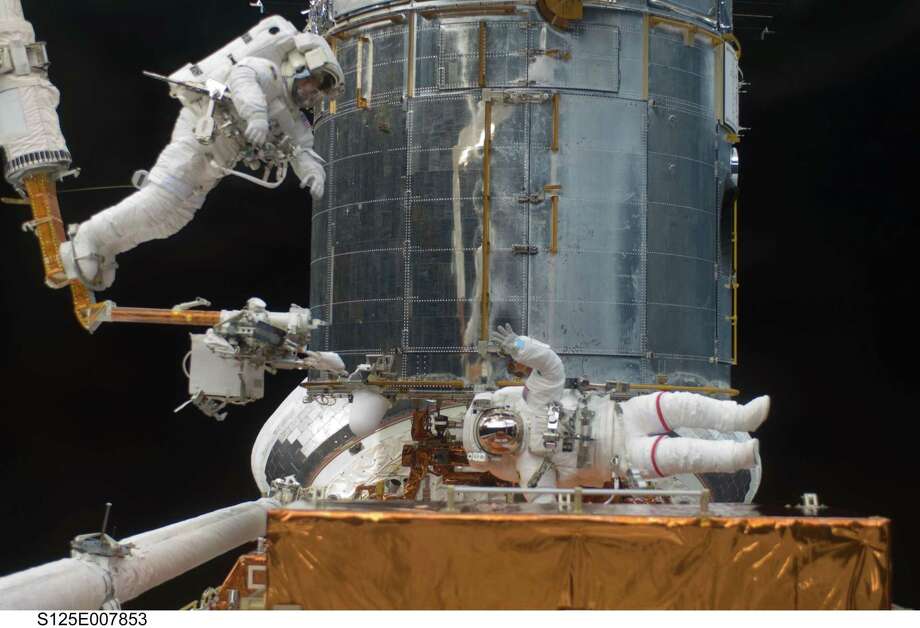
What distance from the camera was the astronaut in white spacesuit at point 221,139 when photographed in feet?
18.1

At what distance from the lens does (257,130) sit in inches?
213

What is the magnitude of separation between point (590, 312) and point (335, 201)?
1.72 m

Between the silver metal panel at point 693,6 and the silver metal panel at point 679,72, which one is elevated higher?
the silver metal panel at point 693,6

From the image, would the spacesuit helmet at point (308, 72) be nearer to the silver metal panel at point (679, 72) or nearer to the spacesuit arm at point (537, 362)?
the spacesuit arm at point (537, 362)

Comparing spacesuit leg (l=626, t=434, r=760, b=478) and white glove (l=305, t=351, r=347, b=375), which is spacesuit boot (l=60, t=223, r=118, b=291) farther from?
spacesuit leg (l=626, t=434, r=760, b=478)

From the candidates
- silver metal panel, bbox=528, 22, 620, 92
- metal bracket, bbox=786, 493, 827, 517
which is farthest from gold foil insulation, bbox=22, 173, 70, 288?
metal bracket, bbox=786, 493, 827, 517

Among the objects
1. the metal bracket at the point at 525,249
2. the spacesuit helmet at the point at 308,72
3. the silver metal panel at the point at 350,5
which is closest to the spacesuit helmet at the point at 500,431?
the metal bracket at the point at 525,249

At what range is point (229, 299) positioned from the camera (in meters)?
9.70

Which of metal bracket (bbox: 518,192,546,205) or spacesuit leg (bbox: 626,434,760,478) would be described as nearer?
spacesuit leg (bbox: 626,434,760,478)

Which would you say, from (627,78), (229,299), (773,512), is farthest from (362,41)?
(773,512)

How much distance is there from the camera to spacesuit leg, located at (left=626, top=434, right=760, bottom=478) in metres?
4.95

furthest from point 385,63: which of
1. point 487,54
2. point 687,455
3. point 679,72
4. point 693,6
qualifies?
point 687,455

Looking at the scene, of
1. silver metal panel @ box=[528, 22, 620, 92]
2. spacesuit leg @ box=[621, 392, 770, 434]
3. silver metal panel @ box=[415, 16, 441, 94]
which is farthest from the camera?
silver metal panel @ box=[415, 16, 441, 94]

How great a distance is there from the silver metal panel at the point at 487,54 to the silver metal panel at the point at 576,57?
8 cm
